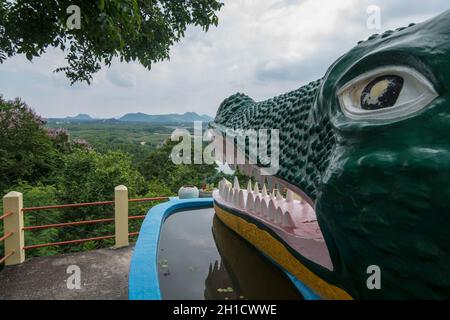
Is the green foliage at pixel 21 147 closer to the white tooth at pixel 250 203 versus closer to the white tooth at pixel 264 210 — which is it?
the white tooth at pixel 250 203

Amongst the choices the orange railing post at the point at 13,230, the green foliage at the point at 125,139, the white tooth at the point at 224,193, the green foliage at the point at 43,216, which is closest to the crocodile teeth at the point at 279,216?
the white tooth at the point at 224,193

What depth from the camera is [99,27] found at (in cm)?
351

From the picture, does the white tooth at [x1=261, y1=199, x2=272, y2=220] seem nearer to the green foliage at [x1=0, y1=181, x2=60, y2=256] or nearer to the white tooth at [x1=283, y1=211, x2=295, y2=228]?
the white tooth at [x1=283, y1=211, x2=295, y2=228]

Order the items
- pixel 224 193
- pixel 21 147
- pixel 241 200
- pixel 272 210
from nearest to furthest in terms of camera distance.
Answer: pixel 272 210 → pixel 241 200 → pixel 224 193 → pixel 21 147

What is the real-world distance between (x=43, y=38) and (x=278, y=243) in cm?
392

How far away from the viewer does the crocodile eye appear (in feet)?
3.75

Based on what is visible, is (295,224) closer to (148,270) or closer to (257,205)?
(257,205)

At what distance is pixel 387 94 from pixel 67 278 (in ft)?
13.4

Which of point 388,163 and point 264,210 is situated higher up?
point 388,163

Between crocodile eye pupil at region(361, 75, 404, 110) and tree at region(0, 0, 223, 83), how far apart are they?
2629mm

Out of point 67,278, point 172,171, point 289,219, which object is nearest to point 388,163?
point 289,219

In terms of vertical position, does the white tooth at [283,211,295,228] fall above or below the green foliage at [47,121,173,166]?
below

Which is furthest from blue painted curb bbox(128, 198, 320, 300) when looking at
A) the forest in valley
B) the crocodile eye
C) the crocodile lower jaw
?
the forest in valley
